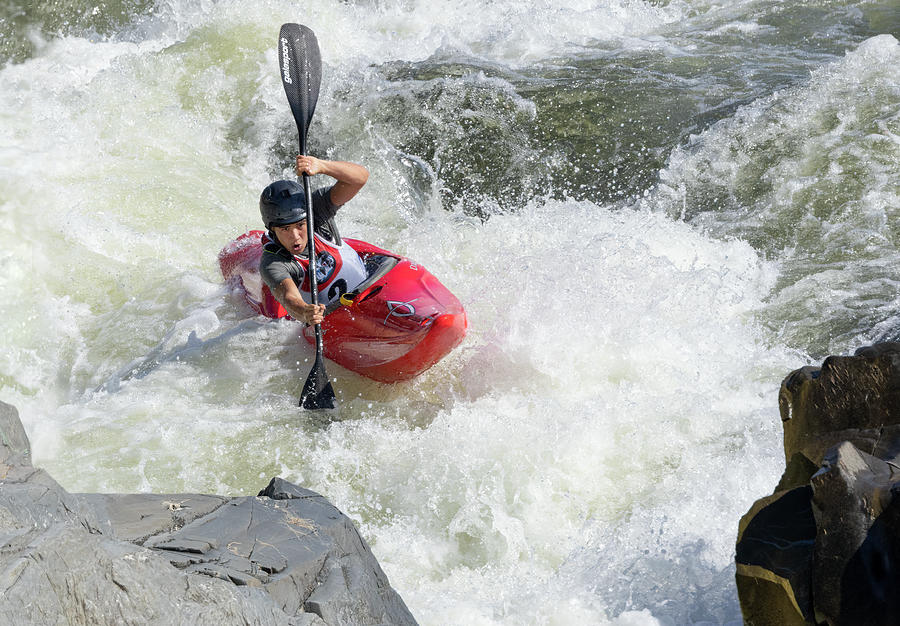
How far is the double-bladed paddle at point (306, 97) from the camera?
171 inches

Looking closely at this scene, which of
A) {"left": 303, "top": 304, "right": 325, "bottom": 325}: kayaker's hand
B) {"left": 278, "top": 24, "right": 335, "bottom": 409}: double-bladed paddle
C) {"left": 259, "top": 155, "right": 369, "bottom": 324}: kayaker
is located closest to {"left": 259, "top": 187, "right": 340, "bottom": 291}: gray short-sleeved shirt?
{"left": 259, "top": 155, "right": 369, "bottom": 324}: kayaker

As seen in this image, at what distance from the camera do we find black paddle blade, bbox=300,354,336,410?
441 cm

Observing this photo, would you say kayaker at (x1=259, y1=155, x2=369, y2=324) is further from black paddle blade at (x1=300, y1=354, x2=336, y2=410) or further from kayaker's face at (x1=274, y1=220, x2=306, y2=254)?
black paddle blade at (x1=300, y1=354, x2=336, y2=410)

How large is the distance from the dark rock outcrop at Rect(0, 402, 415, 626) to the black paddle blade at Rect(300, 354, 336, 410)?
1555 millimetres

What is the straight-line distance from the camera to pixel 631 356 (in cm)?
461

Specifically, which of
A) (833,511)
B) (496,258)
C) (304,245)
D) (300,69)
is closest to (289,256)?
(304,245)

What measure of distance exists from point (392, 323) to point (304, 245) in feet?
1.94

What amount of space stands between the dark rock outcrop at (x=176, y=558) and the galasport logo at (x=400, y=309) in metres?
1.62

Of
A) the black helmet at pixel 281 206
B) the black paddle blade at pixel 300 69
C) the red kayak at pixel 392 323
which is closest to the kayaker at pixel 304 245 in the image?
the black helmet at pixel 281 206

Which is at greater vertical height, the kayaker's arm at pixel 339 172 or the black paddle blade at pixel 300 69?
the black paddle blade at pixel 300 69

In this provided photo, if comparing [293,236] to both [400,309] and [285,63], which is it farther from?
[285,63]

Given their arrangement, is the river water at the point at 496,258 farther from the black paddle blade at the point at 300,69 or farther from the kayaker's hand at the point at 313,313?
the black paddle blade at the point at 300,69

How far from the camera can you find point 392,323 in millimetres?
4375

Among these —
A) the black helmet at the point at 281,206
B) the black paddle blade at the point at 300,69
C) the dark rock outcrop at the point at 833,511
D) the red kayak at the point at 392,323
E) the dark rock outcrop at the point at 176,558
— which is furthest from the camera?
the black paddle blade at the point at 300,69
